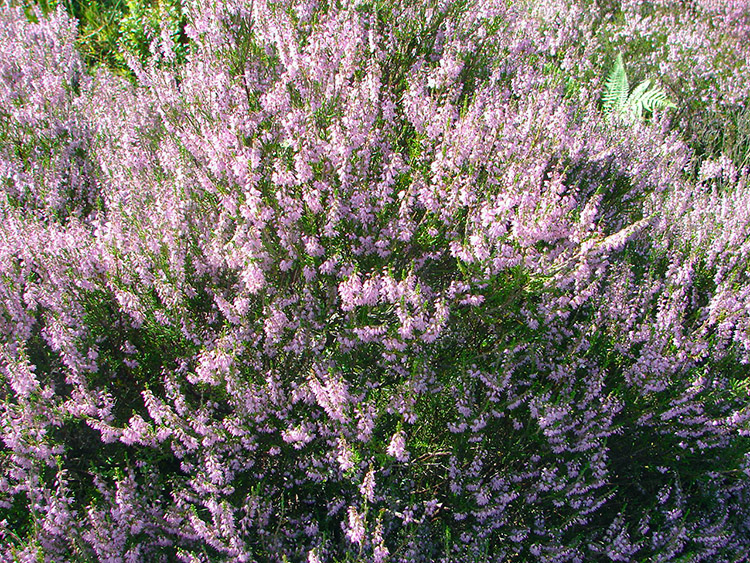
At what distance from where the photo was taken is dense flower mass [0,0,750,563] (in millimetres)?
2594

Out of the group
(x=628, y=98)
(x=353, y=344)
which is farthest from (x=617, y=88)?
(x=353, y=344)

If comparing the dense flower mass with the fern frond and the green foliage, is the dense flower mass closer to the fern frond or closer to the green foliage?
the green foliage

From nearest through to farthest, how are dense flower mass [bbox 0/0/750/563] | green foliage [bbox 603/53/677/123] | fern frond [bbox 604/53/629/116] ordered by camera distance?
dense flower mass [bbox 0/0/750/563] → green foliage [bbox 603/53/677/123] → fern frond [bbox 604/53/629/116]

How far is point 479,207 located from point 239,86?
1.60m

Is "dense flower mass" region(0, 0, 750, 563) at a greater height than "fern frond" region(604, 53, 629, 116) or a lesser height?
lesser

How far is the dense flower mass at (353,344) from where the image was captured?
2594 millimetres

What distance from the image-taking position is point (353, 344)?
2.77 meters

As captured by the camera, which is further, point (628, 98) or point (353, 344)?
point (628, 98)

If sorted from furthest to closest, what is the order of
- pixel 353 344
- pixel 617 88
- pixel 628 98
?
pixel 617 88 < pixel 628 98 < pixel 353 344

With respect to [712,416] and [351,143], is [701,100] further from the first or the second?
[351,143]

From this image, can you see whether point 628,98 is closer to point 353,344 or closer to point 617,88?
point 617,88

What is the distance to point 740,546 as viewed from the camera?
116 inches

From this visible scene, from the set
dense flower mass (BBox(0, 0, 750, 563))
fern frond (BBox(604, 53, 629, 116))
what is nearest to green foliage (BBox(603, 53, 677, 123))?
fern frond (BBox(604, 53, 629, 116))

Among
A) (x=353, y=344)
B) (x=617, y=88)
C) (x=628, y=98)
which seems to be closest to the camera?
(x=353, y=344)
